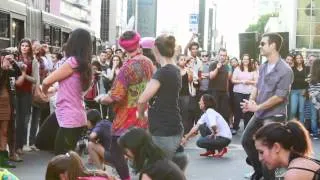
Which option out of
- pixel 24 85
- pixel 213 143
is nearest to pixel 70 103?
pixel 24 85

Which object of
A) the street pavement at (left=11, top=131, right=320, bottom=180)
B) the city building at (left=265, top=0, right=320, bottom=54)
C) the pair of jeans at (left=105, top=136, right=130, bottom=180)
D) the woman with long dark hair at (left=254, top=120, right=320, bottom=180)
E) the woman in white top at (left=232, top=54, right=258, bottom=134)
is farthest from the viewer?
the city building at (left=265, top=0, right=320, bottom=54)

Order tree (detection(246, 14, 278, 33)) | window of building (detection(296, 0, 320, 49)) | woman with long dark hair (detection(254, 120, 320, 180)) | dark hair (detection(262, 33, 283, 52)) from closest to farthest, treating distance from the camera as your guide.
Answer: woman with long dark hair (detection(254, 120, 320, 180))
dark hair (detection(262, 33, 283, 52))
window of building (detection(296, 0, 320, 49))
tree (detection(246, 14, 278, 33))

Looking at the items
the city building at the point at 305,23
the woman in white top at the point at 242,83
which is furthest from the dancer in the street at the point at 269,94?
the city building at the point at 305,23

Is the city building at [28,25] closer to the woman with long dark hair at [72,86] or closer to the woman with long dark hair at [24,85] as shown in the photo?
the woman with long dark hair at [24,85]

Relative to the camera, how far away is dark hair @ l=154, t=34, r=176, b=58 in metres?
6.17

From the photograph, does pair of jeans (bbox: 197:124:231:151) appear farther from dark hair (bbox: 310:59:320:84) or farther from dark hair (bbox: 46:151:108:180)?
dark hair (bbox: 46:151:108:180)

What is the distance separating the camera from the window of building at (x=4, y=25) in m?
14.9

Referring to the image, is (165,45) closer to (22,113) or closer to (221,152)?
(22,113)

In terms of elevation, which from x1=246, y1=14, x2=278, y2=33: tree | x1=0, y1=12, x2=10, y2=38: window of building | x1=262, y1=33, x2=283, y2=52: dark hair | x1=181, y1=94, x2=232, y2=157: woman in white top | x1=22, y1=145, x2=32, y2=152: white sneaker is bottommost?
x1=22, y1=145, x2=32, y2=152: white sneaker

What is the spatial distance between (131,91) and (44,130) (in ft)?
3.02

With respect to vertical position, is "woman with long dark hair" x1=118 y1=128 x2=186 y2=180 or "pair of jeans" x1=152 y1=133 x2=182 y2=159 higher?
"woman with long dark hair" x1=118 y1=128 x2=186 y2=180

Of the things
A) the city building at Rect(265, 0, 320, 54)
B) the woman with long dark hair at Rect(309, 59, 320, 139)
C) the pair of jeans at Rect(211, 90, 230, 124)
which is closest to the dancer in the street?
the woman with long dark hair at Rect(309, 59, 320, 139)

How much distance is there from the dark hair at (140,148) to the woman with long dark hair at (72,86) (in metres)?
1.42

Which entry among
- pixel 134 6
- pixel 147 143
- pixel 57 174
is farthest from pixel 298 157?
pixel 134 6
